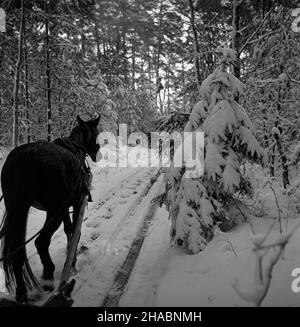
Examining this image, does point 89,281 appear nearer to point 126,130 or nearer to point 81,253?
point 81,253

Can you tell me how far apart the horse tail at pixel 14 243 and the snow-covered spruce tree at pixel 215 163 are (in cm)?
251

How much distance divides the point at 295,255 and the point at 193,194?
6.02 ft

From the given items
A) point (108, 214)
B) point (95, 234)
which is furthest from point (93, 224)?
point (108, 214)

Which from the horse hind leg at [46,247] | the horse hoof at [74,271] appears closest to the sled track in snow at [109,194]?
the horse hoof at [74,271]

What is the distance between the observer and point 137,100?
34125 mm

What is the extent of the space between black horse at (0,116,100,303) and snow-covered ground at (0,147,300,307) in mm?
714

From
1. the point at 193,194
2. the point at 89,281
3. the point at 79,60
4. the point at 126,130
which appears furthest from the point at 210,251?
the point at 126,130

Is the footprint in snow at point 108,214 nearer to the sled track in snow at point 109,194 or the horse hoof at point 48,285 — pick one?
the sled track in snow at point 109,194

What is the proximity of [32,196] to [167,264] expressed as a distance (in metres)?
2.51

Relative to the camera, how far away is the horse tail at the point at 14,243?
3893 mm

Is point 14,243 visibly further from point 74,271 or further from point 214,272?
point 214,272

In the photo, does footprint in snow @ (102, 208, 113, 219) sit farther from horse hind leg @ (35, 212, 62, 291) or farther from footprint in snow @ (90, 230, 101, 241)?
horse hind leg @ (35, 212, 62, 291)

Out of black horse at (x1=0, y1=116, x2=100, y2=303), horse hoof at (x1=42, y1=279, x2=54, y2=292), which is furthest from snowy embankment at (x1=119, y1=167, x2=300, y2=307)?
black horse at (x1=0, y1=116, x2=100, y2=303)

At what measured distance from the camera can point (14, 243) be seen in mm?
3926
